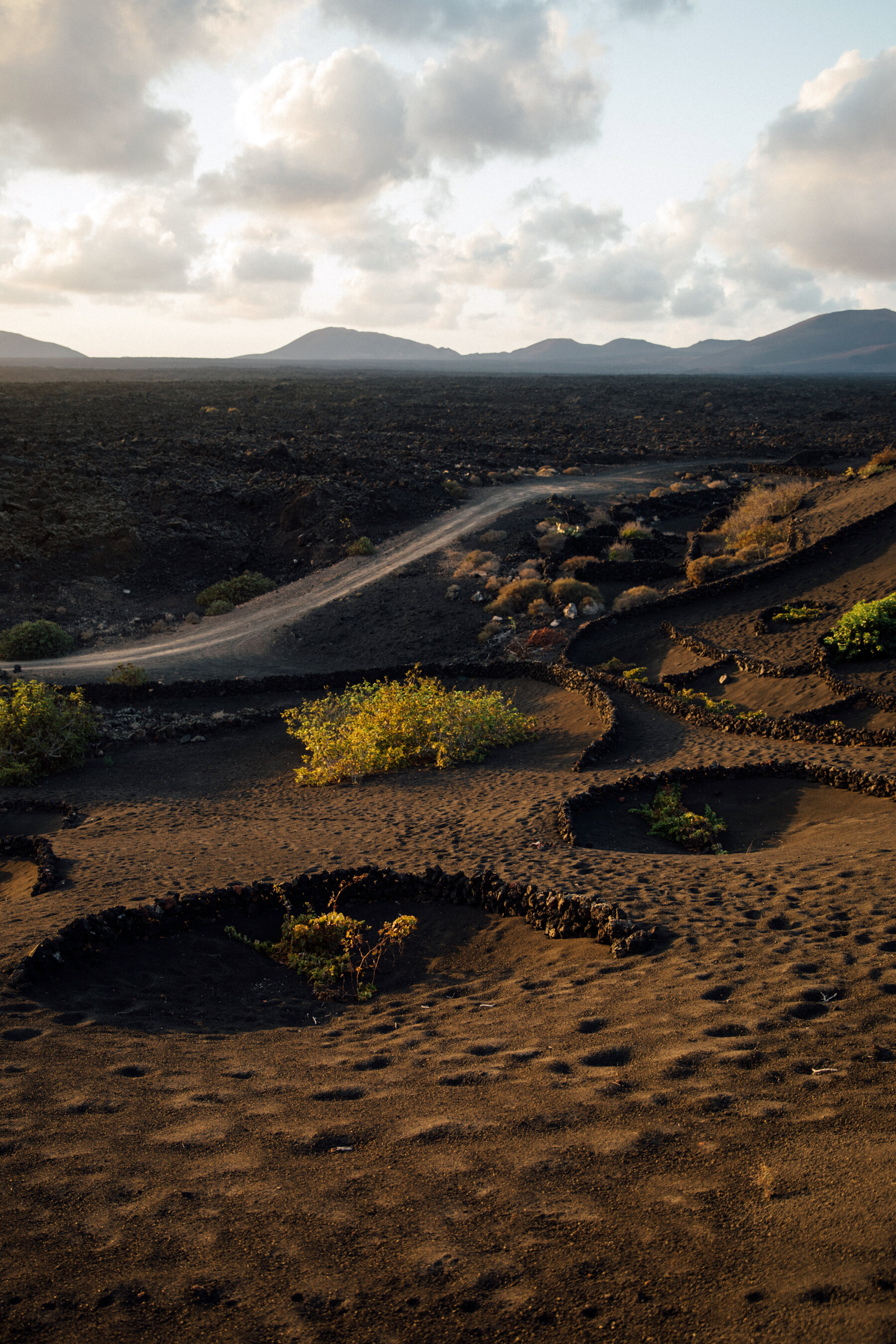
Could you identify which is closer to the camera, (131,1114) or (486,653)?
(131,1114)

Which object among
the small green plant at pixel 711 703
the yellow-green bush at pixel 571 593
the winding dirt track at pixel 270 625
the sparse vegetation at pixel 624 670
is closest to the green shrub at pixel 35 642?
the winding dirt track at pixel 270 625

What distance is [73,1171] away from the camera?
407 centimetres

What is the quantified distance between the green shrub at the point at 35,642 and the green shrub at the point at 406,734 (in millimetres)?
11416

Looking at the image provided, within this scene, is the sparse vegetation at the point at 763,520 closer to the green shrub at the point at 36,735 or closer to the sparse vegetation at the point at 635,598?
the sparse vegetation at the point at 635,598

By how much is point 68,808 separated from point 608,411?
245ft

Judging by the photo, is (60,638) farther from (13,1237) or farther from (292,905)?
(13,1237)

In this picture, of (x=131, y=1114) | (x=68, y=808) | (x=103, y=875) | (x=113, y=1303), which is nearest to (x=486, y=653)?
(x=68, y=808)

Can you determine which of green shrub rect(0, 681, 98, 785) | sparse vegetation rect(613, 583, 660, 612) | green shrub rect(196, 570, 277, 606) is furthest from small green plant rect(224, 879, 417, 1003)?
green shrub rect(196, 570, 277, 606)

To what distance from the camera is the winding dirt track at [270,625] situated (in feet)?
71.2

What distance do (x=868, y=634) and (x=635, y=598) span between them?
825cm

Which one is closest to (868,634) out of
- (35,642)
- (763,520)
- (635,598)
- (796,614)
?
(796,614)

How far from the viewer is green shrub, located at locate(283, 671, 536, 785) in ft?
48.7

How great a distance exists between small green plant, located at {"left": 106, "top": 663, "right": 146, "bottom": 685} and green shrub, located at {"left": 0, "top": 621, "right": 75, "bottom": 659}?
4.09 m

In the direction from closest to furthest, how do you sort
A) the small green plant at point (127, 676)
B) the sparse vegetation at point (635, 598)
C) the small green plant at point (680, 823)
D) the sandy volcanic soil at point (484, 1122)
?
1. the sandy volcanic soil at point (484, 1122)
2. the small green plant at point (680, 823)
3. the small green plant at point (127, 676)
4. the sparse vegetation at point (635, 598)
